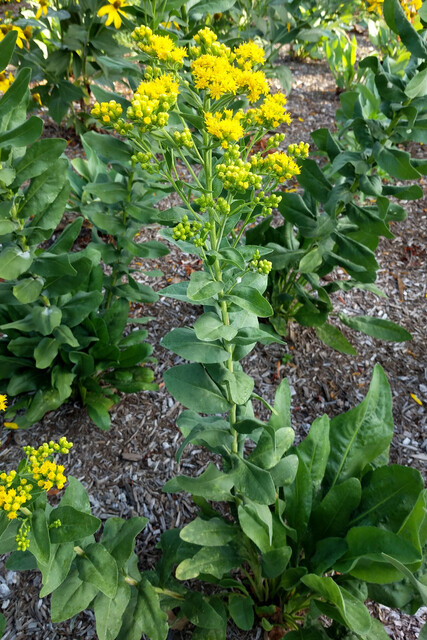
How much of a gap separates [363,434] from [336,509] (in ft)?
1.12

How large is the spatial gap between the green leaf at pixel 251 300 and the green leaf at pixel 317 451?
776 mm

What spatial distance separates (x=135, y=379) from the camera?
8.59 feet

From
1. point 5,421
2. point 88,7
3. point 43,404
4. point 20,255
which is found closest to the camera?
point 20,255

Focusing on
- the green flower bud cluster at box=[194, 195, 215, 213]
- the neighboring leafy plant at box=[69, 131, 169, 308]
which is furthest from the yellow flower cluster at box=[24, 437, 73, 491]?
the neighboring leafy plant at box=[69, 131, 169, 308]

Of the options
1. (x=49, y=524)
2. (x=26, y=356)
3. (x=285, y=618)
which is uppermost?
(x=49, y=524)

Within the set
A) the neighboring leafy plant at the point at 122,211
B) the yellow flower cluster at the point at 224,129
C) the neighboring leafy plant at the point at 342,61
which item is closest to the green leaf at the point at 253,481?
the yellow flower cluster at the point at 224,129

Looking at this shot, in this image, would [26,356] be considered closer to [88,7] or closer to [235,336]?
[235,336]

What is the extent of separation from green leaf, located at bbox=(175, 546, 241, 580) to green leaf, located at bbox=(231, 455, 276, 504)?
1.30ft

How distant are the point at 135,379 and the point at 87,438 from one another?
390 millimetres

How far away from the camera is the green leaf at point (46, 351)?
7.04 ft

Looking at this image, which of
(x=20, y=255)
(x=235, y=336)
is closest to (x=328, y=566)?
(x=235, y=336)

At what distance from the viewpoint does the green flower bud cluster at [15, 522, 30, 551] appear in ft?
3.96

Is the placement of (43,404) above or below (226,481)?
below

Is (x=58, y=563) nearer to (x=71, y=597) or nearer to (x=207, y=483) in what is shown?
(x=71, y=597)
